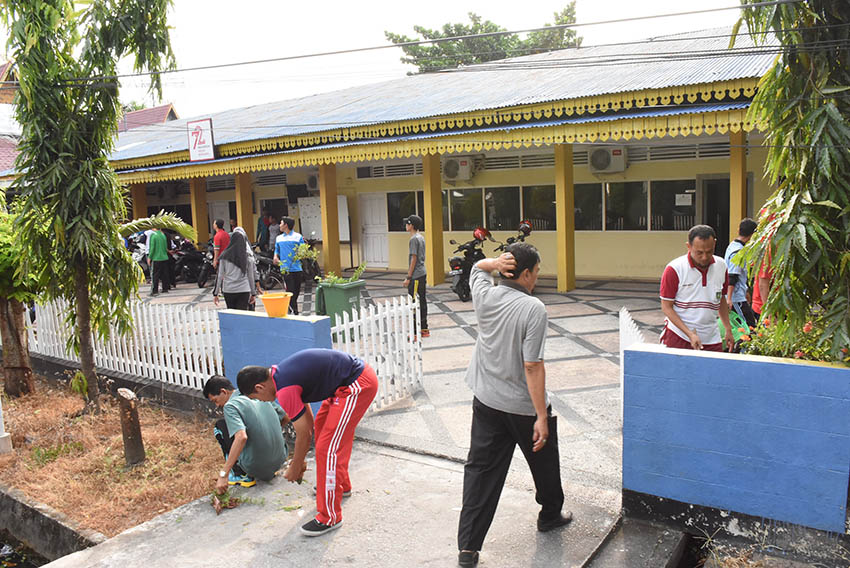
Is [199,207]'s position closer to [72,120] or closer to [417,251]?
[417,251]

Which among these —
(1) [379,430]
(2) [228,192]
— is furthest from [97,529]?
(2) [228,192]

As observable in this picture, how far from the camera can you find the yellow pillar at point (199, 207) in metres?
17.1

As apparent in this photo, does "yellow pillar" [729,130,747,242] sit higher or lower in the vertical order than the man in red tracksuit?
higher

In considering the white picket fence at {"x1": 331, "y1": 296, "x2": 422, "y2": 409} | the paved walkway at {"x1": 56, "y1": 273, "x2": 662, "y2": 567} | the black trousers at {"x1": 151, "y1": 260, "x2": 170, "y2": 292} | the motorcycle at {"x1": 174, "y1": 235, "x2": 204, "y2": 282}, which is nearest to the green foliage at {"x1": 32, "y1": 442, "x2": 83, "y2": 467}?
the paved walkway at {"x1": 56, "y1": 273, "x2": 662, "y2": 567}

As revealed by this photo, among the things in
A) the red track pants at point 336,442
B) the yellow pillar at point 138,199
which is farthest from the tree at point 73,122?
the yellow pillar at point 138,199

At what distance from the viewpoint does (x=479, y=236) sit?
36.8ft

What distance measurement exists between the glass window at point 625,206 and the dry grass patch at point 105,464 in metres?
9.28

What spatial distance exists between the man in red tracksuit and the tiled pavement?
1103 mm

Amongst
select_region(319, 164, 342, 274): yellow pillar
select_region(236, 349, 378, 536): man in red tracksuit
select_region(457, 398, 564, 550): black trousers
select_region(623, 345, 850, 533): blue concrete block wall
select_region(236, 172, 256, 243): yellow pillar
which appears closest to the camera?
select_region(623, 345, 850, 533): blue concrete block wall

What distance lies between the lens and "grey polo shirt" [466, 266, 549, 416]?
10.5 ft

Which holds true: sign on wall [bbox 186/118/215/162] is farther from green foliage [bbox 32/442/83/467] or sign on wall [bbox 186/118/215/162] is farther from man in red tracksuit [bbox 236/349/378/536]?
man in red tracksuit [bbox 236/349/378/536]

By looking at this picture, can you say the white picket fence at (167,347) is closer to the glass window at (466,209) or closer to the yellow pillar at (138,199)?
→ the glass window at (466,209)

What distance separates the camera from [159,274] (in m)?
14.0

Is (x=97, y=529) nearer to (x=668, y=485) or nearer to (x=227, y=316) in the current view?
(x=227, y=316)
